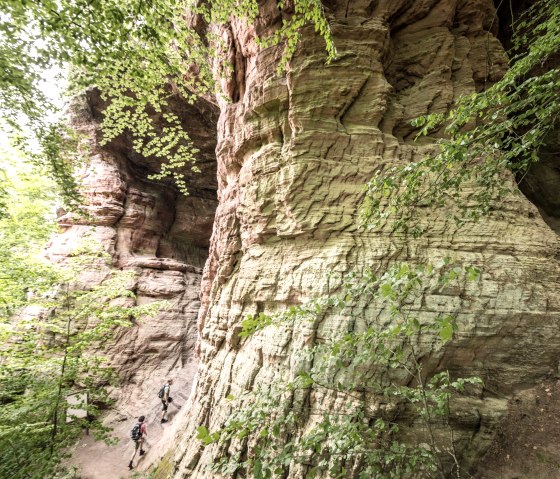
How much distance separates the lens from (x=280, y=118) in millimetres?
6672

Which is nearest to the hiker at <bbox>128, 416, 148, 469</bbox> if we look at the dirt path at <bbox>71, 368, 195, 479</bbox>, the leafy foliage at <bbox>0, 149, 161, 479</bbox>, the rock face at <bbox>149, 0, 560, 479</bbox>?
the dirt path at <bbox>71, 368, 195, 479</bbox>

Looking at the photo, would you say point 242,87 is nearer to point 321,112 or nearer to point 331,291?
point 321,112

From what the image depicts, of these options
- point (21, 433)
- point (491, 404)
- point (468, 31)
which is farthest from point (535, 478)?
point (468, 31)

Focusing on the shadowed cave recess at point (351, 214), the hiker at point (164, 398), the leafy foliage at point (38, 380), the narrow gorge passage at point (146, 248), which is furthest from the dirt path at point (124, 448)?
the leafy foliage at point (38, 380)

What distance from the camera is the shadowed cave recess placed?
4.61 meters

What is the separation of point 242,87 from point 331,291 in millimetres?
6544

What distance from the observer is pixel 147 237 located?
55.8 ft

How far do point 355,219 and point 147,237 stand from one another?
1499 cm

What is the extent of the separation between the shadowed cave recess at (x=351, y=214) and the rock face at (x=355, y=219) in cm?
3

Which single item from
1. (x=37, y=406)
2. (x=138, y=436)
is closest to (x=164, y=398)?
(x=138, y=436)

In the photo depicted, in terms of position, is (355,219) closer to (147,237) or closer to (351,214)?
(351,214)

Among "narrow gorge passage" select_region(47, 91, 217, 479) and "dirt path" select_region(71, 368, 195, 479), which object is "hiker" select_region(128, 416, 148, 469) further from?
"narrow gorge passage" select_region(47, 91, 217, 479)

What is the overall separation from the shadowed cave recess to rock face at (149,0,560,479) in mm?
28

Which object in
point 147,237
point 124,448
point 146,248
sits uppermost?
point 147,237
